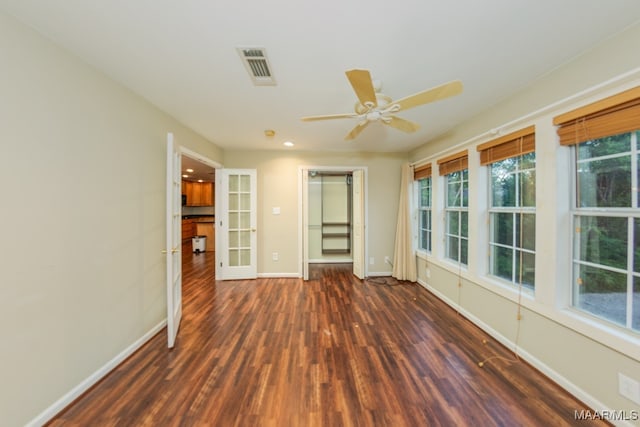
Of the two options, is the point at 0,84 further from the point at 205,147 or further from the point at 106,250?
the point at 205,147

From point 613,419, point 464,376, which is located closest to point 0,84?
point 464,376

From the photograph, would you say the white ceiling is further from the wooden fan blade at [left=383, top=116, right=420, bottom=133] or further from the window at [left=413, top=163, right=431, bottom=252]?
the window at [left=413, top=163, right=431, bottom=252]

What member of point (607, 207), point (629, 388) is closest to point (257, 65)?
point (607, 207)

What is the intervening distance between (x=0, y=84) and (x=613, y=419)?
13.4 feet

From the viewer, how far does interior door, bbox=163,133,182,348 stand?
2.23m

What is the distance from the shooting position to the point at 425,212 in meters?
4.23

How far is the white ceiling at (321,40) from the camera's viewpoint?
4.23 feet

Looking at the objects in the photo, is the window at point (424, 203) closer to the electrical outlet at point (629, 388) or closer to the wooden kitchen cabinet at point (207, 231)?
the electrical outlet at point (629, 388)

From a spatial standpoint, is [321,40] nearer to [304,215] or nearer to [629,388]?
[629,388]

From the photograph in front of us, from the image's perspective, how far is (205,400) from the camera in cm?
167

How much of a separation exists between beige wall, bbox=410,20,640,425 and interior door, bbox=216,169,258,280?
11.7ft

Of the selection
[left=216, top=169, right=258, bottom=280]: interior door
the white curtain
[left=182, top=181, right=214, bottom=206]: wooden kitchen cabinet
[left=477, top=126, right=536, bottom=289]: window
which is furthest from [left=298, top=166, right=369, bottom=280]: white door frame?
[left=182, top=181, right=214, bottom=206]: wooden kitchen cabinet

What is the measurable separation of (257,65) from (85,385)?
272 cm

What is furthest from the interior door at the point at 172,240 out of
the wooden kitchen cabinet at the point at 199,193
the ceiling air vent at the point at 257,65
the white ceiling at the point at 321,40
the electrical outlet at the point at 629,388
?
the wooden kitchen cabinet at the point at 199,193
